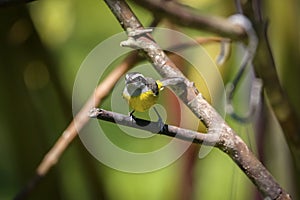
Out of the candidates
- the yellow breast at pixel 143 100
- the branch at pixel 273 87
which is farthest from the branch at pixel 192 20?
the yellow breast at pixel 143 100

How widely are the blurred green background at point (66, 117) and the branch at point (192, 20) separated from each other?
0.11 metres

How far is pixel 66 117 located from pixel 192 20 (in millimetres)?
198

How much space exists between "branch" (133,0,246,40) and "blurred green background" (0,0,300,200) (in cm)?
11

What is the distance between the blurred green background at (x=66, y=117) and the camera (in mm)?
575

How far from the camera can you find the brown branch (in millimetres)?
310

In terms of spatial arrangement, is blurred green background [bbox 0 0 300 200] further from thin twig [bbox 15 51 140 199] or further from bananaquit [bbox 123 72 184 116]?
bananaquit [bbox 123 72 184 116]

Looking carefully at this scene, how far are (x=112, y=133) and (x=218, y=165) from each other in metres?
0.10

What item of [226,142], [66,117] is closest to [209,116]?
[226,142]

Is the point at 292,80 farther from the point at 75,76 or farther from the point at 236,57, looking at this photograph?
the point at 75,76

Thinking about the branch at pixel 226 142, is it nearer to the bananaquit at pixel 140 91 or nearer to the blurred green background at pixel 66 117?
the bananaquit at pixel 140 91

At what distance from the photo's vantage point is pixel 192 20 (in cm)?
43

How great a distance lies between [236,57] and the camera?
565 mm

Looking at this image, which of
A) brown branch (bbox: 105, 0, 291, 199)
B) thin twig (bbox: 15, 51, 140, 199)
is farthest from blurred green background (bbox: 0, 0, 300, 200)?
brown branch (bbox: 105, 0, 291, 199)

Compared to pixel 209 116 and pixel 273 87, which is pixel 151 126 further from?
pixel 273 87
